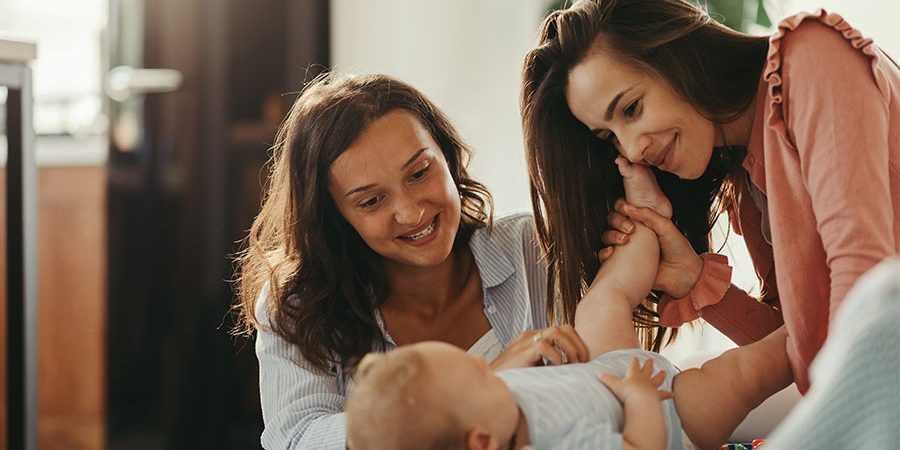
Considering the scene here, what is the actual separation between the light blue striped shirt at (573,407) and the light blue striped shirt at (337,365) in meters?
0.29

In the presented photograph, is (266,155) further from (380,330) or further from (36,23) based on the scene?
(380,330)

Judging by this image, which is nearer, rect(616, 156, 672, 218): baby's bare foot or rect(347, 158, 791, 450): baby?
rect(347, 158, 791, 450): baby

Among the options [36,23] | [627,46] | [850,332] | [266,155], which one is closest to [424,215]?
[627,46]

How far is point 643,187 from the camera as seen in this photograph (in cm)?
156

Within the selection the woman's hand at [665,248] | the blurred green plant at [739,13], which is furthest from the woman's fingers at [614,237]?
the blurred green plant at [739,13]

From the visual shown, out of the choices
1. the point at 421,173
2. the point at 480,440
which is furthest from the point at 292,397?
the point at 480,440

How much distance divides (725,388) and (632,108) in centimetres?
38

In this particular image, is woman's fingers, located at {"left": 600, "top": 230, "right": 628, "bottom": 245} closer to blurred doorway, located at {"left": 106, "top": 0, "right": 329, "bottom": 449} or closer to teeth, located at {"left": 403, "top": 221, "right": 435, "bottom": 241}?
teeth, located at {"left": 403, "top": 221, "right": 435, "bottom": 241}

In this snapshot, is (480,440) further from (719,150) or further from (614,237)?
(719,150)

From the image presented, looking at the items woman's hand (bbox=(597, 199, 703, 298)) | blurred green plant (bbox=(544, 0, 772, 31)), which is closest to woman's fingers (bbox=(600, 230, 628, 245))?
woman's hand (bbox=(597, 199, 703, 298))

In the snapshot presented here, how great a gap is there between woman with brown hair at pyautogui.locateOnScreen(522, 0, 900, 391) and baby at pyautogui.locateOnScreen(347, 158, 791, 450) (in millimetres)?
71

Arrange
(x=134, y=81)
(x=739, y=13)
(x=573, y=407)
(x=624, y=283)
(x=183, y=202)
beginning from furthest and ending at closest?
(x=183, y=202) → (x=134, y=81) → (x=739, y=13) → (x=624, y=283) → (x=573, y=407)

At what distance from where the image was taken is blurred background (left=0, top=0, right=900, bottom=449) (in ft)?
9.15

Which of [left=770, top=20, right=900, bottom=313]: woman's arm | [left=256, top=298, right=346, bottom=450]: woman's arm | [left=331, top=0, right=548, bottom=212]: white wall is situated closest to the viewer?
[left=770, top=20, right=900, bottom=313]: woman's arm
